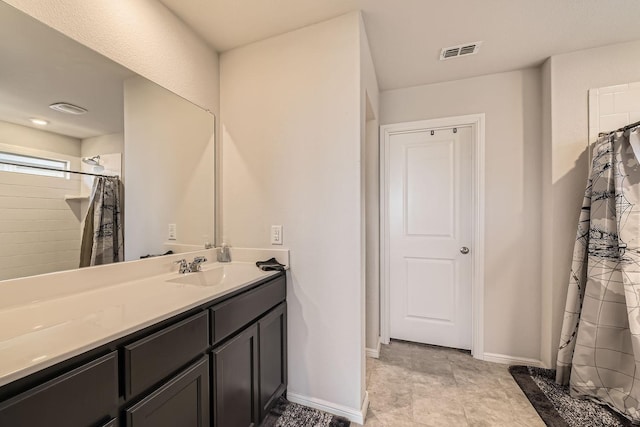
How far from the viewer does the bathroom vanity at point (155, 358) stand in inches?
24.7

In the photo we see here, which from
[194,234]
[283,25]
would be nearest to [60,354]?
[194,234]

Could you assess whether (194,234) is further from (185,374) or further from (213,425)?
(213,425)

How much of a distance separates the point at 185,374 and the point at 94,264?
0.72 metres

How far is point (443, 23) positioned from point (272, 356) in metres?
2.39

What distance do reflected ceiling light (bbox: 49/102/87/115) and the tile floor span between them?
2.23 metres

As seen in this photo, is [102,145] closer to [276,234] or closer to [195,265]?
[195,265]

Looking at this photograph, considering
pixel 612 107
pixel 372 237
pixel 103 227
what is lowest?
pixel 372 237

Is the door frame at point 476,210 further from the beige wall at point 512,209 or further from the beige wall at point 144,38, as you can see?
the beige wall at point 144,38

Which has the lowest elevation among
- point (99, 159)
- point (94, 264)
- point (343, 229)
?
point (94, 264)

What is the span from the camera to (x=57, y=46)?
1112mm

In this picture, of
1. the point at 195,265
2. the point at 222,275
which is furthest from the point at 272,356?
the point at 195,265

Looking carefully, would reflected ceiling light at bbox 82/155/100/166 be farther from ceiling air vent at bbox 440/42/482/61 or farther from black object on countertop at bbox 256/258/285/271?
ceiling air vent at bbox 440/42/482/61

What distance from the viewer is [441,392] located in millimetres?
1842

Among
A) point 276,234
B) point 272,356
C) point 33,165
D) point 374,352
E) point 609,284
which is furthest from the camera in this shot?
point 374,352
